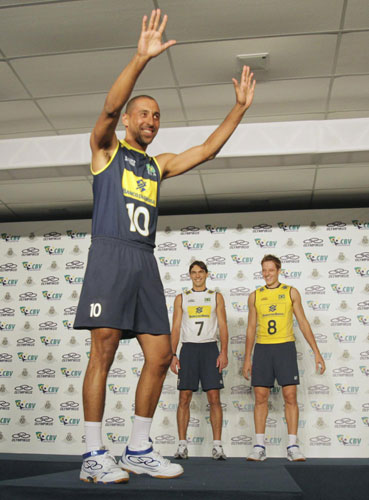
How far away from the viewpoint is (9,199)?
18.6 feet

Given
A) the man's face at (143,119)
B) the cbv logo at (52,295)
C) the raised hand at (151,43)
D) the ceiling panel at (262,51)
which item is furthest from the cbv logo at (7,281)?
the raised hand at (151,43)

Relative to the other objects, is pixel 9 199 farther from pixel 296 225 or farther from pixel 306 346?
pixel 306 346

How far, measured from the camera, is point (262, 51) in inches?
133

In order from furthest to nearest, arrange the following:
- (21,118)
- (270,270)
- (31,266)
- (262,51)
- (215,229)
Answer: (31,266)
(215,229)
(21,118)
(270,270)
(262,51)

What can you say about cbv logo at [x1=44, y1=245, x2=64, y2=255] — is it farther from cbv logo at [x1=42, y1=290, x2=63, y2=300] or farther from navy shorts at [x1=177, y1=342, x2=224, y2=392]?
navy shorts at [x1=177, y1=342, x2=224, y2=392]

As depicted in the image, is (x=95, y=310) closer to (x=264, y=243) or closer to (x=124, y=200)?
(x=124, y=200)

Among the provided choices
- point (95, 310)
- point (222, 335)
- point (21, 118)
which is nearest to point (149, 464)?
point (95, 310)

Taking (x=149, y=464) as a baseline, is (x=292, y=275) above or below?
above

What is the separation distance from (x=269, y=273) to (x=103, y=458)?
2.73m

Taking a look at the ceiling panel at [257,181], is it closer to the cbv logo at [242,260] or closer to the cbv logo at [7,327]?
the cbv logo at [242,260]

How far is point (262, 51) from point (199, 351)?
7.94 ft

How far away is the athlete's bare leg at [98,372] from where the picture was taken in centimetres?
169

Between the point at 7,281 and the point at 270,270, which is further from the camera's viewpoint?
the point at 7,281

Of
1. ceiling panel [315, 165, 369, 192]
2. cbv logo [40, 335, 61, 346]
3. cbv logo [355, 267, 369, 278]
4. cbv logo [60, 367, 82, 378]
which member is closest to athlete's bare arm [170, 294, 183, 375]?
cbv logo [60, 367, 82, 378]
